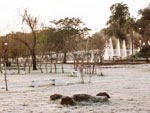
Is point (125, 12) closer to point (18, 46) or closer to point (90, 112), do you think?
point (18, 46)

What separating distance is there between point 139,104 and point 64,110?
2745mm

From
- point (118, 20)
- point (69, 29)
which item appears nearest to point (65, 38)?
point (69, 29)

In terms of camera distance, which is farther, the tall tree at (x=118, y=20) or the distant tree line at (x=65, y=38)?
the tall tree at (x=118, y=20)

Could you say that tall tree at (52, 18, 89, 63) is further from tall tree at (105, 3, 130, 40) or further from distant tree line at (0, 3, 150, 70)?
tall tree at (105, 3, 130, 40)

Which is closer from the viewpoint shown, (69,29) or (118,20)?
(69,29)

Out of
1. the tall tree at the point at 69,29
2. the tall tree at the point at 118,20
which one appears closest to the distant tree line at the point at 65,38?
the tall tree at the point at 69,29

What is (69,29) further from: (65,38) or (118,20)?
(118,20)

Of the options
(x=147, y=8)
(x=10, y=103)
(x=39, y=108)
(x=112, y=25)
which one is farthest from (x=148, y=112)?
(x=112, y=25)

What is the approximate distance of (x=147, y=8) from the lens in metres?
61.7

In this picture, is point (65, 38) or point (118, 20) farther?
point (118, 20)

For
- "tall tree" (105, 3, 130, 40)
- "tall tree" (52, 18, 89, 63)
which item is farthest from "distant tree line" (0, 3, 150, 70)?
"tall tree" (105, 3, 130, 40)

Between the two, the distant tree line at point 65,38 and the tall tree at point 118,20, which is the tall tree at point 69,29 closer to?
the distant tree line at point 65,38

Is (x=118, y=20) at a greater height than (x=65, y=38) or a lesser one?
greater

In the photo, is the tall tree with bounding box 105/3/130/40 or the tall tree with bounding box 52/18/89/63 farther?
the tall tree with bounding box 105/3/130/40
